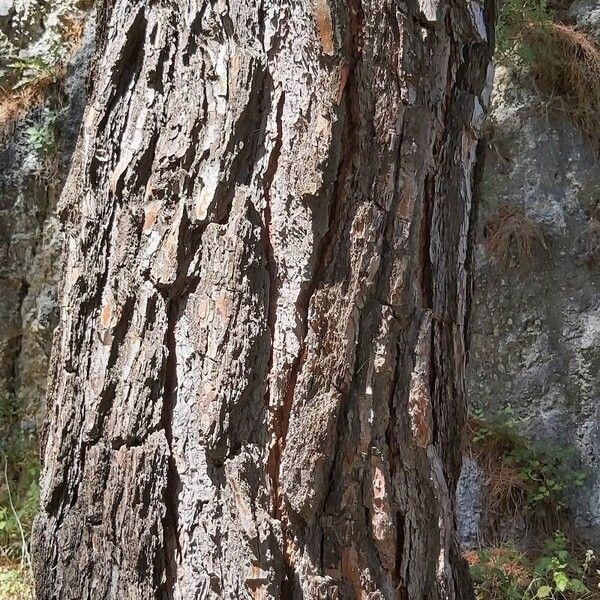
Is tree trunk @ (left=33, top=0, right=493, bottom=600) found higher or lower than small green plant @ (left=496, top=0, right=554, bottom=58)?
lower

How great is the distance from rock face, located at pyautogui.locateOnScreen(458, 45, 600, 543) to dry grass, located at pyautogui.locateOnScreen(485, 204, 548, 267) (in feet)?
0.04

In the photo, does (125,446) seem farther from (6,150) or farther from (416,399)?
(6,150)

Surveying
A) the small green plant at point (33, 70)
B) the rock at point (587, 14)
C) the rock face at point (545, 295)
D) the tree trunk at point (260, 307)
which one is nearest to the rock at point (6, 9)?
the small green plant at point (33, 70)

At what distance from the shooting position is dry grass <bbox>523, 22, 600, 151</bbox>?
359 centimetres

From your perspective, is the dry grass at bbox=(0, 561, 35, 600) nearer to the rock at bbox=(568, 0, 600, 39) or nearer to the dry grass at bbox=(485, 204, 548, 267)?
the dry grass at bbox=(485, 204, 548, 267)

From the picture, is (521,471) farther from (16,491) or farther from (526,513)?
(16,491)

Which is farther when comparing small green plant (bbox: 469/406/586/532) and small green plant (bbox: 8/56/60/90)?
small green plant (bbox: 8/56/60/90)

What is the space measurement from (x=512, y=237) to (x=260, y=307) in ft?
9.85

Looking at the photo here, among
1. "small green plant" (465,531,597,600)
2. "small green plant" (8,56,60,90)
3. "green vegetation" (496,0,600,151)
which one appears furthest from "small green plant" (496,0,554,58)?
"small green plant" (465,531,597,600)

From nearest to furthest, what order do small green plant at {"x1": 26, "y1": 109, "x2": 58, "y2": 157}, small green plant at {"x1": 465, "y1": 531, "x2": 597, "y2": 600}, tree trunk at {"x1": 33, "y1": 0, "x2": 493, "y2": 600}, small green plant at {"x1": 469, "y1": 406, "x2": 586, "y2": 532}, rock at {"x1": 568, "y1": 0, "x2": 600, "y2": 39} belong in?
tree trunk at {"x1": 33, "y1": 0, "x2": 493, "y2": 600} < small green plant at {"x1": 465, "y1": 531, "x2": 597, "y2": 600} < small green plant at {"x1": 469, "y1": 406, "x2": 586, "y2": 532} < small green plant at {"x1": 26, "y1": 109, "x2": 58, "y2": 157} < rock at {"x1": 568, "y1": 0, "x2": 600, "y2": 39}

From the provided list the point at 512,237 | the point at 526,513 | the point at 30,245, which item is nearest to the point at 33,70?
the point at 30,245

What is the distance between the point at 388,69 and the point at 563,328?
9.83 ft

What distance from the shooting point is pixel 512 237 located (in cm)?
367

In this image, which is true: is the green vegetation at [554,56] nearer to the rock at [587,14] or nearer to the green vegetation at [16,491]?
the rock at [587,14]
